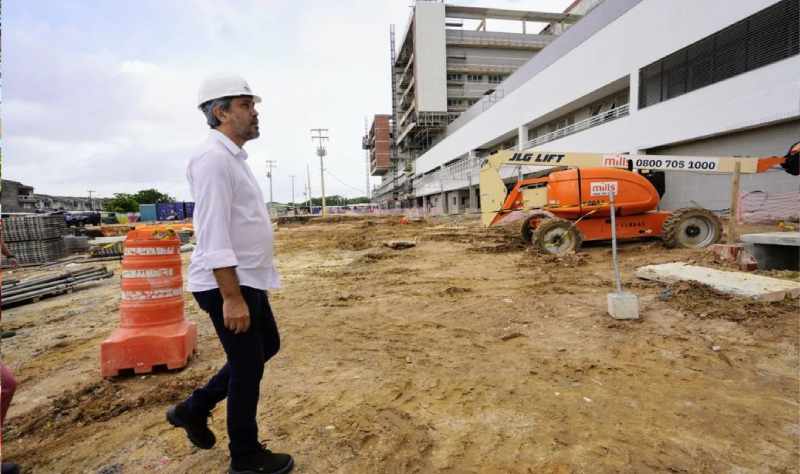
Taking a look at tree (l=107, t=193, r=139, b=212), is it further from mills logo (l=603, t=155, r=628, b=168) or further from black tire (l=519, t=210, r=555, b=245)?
mills logo (l=603, t=155, r=628, b=168)

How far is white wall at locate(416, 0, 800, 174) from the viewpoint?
12.1 m

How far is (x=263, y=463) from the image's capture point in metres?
2.07

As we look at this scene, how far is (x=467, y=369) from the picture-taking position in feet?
11.3

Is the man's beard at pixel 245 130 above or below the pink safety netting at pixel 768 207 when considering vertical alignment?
above

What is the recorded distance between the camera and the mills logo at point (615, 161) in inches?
369

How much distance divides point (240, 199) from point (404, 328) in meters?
3.10

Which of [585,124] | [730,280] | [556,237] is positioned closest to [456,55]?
[585,124]

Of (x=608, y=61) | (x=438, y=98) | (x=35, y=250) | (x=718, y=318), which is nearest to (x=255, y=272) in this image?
(x=718, y=318)

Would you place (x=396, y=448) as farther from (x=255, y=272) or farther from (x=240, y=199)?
(x=240, y=199)

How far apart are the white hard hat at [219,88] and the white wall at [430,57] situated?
5155 centimetres

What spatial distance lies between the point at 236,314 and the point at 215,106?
3.77ft

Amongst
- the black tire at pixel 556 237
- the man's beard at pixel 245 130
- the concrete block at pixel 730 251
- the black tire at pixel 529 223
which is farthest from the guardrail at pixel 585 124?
the man's beard at pixel 245 130

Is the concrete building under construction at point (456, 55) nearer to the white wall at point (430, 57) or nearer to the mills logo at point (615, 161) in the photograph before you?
the white wall at point (430, 57)

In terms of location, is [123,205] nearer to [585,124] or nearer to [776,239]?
[585,124]
